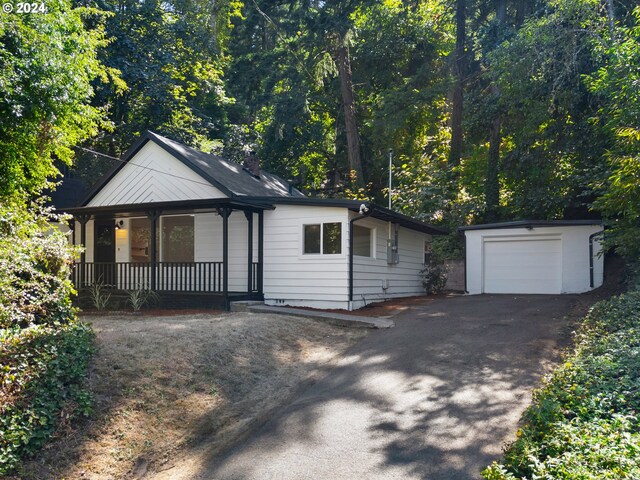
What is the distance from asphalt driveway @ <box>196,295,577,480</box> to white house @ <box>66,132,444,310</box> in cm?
368

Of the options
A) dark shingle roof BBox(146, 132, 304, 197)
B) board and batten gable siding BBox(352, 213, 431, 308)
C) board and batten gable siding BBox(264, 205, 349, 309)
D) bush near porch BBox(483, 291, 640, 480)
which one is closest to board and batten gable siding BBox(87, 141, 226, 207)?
dark shingle roof BBox(146, 132, 304, 197)

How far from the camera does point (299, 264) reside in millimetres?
13617

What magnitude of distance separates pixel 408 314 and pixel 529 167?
10797mm

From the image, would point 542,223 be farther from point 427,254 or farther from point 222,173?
point 222,173

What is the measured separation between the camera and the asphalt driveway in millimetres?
4836

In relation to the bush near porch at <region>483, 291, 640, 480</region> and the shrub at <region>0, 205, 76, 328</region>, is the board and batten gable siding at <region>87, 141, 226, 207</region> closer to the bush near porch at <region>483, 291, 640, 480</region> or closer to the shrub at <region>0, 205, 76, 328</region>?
the shrub at <region>0, 205, 76, 328</region>

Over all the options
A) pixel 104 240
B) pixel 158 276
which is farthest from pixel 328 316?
pixel 104 240

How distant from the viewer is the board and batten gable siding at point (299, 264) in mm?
13047

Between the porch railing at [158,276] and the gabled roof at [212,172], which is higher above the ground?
the gabled roof at [212,172]

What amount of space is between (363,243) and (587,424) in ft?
36.6

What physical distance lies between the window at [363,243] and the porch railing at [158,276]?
2.82m

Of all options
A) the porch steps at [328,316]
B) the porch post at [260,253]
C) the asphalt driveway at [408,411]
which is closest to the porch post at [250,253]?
the porch post at [260,253]

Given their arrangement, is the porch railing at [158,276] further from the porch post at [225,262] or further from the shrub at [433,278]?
the shrub at [433,278]

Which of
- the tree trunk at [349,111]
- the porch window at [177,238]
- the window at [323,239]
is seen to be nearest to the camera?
the window at [323,239]
